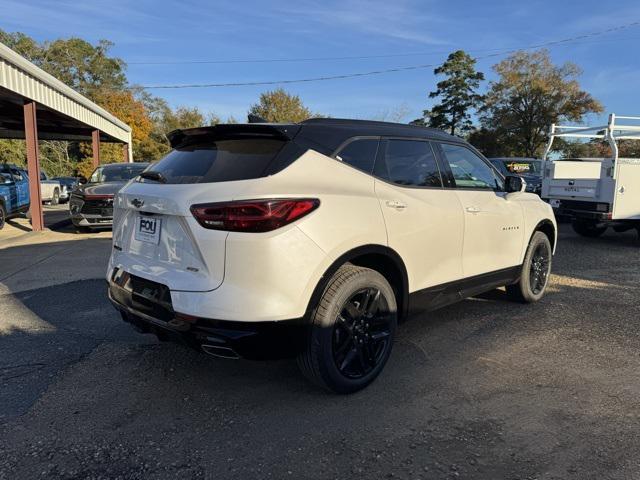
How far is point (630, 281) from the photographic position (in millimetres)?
6562

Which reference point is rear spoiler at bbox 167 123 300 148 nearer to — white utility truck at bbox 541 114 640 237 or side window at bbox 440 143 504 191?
side window at bbox 440 143 504 191

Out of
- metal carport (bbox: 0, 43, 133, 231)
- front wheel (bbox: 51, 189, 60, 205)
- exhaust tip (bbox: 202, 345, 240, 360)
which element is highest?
metal carport (bbox: 0, 43, 133, 231)

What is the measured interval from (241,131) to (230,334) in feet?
4.33

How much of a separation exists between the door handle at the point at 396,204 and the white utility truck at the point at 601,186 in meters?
7.03

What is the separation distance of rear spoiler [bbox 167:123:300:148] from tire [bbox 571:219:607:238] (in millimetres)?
9373

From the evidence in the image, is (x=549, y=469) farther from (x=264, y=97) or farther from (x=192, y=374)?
(x=264, y=97)

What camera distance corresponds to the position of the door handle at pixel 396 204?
3446mm

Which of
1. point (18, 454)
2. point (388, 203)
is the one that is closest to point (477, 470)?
point (388, 203)

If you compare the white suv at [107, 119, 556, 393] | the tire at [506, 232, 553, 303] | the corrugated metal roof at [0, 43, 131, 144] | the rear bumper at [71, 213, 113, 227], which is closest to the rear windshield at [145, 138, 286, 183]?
the white suv at [107, 119, 556, 393]

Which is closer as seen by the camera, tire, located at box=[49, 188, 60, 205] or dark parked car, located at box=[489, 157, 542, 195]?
dark parked car, located at box=[489, 157, 542, 195]

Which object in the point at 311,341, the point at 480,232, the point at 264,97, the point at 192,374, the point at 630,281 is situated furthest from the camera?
the point at 264,97

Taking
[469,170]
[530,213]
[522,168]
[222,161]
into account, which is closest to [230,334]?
[222,161]

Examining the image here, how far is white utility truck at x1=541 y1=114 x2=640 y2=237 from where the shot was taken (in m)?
8.89

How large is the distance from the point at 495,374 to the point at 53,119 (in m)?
19.0
